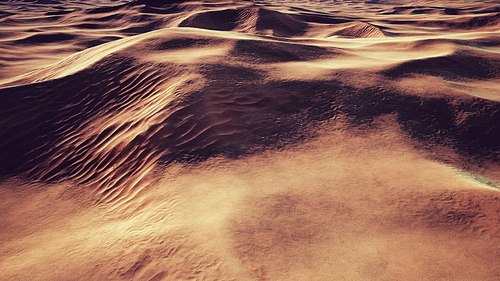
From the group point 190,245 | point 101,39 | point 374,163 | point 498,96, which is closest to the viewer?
point 190,245

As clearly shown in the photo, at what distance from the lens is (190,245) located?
3.38m

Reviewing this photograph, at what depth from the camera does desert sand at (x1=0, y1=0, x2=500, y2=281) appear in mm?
3355

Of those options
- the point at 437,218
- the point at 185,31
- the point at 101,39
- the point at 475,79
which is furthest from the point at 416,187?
the point at 101,39

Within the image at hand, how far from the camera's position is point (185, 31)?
31.4ft

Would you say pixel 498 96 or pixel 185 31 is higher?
pixel 185 31

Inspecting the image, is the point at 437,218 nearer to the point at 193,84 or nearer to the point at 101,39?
the point at 193,84

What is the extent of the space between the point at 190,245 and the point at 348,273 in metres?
1.52

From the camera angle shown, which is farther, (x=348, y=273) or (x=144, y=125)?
(x=144, y=125)

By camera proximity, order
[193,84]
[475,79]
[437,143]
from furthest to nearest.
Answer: [475,79] → [193,84] → [437,143]

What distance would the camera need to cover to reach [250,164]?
4.96 metres

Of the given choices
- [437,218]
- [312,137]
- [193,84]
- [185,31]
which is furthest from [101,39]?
[437,218]

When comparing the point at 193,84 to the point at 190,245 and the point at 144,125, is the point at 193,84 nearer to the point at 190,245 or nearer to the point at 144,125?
the point at 144,125

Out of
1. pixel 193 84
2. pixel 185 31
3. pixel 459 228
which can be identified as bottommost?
pixel 459 228

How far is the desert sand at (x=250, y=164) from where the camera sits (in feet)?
11.0
